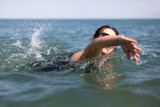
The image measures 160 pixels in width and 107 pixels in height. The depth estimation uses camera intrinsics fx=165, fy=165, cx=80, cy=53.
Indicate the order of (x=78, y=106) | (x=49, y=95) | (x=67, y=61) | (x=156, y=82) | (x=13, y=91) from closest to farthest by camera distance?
1. (x=78, y=106)
2. (x=49, y=95)
3. (x=13, y=91)
4. (x=156, y=82)
5. (x=67, y=61)

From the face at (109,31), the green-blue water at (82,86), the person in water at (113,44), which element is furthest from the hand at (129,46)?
the face at (109,31)

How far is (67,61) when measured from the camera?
403 centimetres

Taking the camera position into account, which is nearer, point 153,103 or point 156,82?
point 153,103

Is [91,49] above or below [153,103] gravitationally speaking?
above

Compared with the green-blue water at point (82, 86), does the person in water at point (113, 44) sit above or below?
above

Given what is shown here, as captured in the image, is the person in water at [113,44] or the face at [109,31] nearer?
the person in water at [113,44]

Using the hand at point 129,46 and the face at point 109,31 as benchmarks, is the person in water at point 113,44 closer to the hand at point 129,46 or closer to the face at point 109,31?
the hand at point 129,46

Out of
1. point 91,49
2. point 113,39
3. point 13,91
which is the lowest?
point 13,91

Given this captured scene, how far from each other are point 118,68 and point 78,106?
1874 millimetres

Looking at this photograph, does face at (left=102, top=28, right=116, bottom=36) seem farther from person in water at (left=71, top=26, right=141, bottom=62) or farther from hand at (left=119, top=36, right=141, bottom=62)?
hand at (left=119, top=36, right=141, bottom=62)

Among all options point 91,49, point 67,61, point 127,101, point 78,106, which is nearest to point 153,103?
point 127,101

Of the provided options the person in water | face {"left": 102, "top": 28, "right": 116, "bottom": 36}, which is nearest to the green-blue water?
the person in water

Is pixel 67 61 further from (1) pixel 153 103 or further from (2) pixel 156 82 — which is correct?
(1) pixel 153 103

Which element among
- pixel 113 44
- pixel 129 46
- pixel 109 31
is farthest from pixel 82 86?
pixel 109 31
